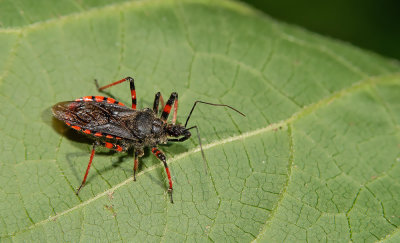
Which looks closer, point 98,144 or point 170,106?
point 98,144

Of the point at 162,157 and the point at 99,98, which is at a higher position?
the point at 99,98

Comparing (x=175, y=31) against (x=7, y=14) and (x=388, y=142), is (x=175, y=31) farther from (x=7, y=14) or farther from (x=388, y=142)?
(x=388, y=142)

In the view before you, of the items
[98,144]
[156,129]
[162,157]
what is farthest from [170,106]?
[98,144]

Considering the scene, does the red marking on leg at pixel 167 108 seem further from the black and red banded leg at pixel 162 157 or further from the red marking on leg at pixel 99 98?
the red marking on leg at pixel 99 98

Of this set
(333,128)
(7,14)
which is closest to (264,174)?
(333,128)

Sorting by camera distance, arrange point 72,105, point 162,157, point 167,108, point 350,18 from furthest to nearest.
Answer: point 350,18
point 167,108
point 72,105
point 162,157

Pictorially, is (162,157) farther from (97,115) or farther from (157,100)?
(97,115)

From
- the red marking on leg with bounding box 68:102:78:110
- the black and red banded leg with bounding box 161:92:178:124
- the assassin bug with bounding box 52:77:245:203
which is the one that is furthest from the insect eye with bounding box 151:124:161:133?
the red marking on leg with bounding box 68:102:78:110

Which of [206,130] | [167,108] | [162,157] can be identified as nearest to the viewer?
[162,157]
